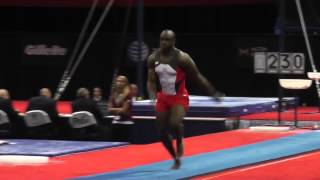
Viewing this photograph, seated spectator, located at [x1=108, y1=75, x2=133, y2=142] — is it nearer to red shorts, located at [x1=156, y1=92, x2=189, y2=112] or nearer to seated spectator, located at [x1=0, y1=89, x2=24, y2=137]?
seated spectator, located at [x1=0, y1=89, x2=24, y2=137]

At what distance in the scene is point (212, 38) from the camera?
21.5 m

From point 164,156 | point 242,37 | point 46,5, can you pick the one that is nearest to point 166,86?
point 164,156

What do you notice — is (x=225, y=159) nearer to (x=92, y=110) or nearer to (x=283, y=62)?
(x=92, y=110)

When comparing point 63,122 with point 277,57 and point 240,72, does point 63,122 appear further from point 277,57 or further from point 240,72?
point 240,72

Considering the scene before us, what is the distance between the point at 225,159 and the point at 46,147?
299cm

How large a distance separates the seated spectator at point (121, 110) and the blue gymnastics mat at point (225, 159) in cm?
293

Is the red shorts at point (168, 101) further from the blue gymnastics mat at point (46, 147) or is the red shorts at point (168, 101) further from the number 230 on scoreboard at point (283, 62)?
the number 230 on scoreboard at point (283, 62)

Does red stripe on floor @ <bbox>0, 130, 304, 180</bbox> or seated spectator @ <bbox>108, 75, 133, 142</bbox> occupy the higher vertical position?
seated spectator @ <bbox>108, 75, 133, 142</bbox>

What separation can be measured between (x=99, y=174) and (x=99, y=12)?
16.1 m

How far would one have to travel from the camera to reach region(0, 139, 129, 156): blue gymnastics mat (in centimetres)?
1119

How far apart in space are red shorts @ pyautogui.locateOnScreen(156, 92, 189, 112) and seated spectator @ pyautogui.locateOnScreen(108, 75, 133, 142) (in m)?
4.94

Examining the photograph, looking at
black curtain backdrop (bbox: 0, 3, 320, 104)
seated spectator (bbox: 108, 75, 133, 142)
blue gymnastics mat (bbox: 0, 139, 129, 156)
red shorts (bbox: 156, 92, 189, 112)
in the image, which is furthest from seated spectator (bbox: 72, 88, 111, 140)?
black curtain backdrop (bbox: 0, 3, 320, 104)

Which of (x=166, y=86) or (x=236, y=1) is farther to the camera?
(x=236, y=1)

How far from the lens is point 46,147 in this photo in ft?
38.9
